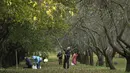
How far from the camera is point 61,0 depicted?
10852 millimetres

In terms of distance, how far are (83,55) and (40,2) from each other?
44.2 metres

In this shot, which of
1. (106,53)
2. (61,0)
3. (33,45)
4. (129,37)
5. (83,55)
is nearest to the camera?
(61,0)

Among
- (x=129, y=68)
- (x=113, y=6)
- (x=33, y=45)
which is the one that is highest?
(x=113, y=6)

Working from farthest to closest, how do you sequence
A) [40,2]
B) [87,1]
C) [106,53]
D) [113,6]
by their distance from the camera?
[106,53], [113,6], [87,1], [40,2]

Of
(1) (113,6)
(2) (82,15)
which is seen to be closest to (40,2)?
(1) (113,6)

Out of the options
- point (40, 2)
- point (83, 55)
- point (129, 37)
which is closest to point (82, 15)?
point (129, 37)

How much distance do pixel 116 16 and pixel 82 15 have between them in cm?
291

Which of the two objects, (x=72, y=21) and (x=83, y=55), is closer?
(x=72, y=21)

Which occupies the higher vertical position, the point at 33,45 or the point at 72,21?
the point at 72,21

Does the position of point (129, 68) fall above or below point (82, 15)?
below

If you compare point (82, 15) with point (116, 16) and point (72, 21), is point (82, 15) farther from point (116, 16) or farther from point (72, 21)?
point (72, 21)

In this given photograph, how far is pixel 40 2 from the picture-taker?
8.64m

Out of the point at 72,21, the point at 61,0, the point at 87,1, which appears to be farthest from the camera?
the point at 72,21

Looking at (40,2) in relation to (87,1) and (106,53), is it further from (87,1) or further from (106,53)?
(106,53)
